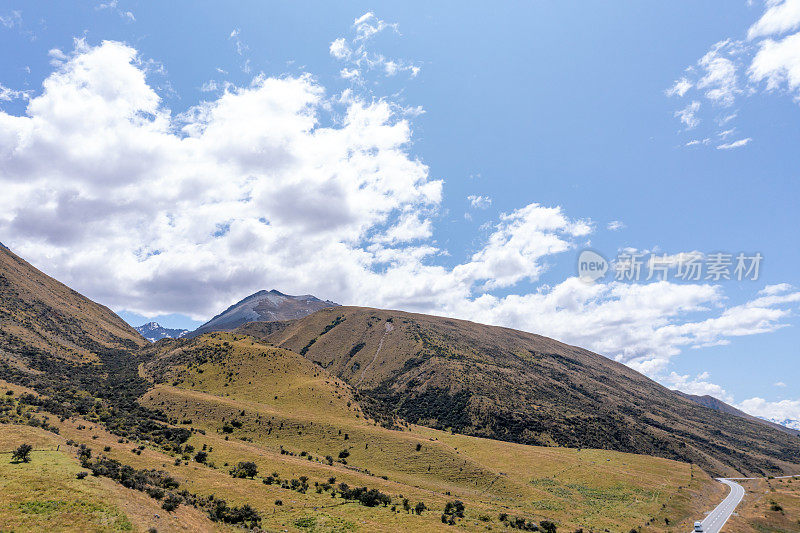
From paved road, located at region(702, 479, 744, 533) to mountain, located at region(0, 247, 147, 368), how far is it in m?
148

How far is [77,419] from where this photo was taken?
2304 inches

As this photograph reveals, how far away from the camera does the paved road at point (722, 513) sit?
5903cm

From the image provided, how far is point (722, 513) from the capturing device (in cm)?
6962

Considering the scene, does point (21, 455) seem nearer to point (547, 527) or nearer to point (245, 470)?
point (245, 470)

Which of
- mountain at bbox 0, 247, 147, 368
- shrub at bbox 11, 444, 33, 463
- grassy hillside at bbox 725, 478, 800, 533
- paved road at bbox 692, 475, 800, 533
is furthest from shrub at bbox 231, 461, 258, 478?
mountain at bbox 0, 247, 147, 368

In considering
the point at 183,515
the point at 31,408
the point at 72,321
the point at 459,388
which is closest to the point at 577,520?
the point at 183,515

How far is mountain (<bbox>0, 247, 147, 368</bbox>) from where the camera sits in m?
113

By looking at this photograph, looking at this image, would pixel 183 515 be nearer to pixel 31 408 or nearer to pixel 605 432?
pixel 31 408

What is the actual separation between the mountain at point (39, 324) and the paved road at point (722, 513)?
148441mm

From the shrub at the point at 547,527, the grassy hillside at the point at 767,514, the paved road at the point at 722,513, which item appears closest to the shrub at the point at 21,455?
the shrub at the point at 547,527

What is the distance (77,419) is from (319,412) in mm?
46602

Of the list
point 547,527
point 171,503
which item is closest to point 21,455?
point 171,503

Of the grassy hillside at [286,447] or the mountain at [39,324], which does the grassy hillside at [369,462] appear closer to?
the grassy hillside at [286,447]

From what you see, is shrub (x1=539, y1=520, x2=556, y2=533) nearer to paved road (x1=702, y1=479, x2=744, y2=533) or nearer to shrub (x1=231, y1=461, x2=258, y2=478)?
paved road (x1=702, y1=479, x2=744, y2=533)
